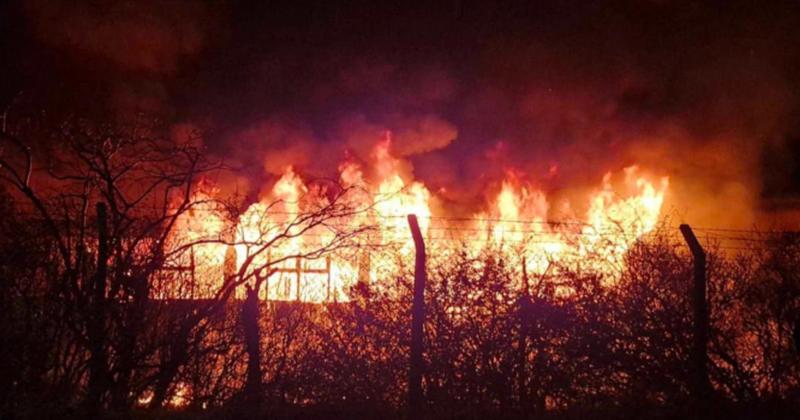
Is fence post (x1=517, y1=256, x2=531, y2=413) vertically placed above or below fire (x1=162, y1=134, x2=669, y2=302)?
below

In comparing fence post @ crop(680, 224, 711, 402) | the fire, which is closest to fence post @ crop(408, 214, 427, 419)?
the fire

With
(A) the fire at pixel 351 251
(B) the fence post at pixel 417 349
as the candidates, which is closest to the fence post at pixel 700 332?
(A) the fire at pixel 351 251

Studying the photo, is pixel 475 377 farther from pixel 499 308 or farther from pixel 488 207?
pixel 488 207

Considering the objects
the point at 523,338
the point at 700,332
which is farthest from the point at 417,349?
the point at 700,332

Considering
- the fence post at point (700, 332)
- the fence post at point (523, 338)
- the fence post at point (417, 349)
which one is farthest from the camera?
the fence post at point (523, 338)

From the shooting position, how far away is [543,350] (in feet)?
27.2

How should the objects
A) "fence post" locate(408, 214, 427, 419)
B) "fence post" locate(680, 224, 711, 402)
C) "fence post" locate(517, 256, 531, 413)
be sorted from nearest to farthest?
"fence post" locate(408, 214, 427, 419) < "fence post" locate(680, 224, 711, 402) < "fence post" locate(517, 256, 531, 413)

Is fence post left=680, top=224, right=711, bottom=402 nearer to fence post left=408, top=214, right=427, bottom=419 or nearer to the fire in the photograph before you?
the fire

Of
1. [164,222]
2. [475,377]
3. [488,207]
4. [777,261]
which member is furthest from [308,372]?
[488,207]

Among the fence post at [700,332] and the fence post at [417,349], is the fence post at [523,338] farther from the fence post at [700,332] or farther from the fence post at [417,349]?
the fence post at [700,332]

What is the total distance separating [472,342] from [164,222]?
4332 mm

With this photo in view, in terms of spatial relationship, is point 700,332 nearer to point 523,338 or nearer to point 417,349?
point 523,338

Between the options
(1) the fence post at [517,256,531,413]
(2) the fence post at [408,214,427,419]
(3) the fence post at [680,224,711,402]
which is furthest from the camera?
(1) the fence post at [517,256,531,413]

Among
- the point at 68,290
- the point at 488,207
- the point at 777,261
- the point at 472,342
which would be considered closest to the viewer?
the point at 68,290
